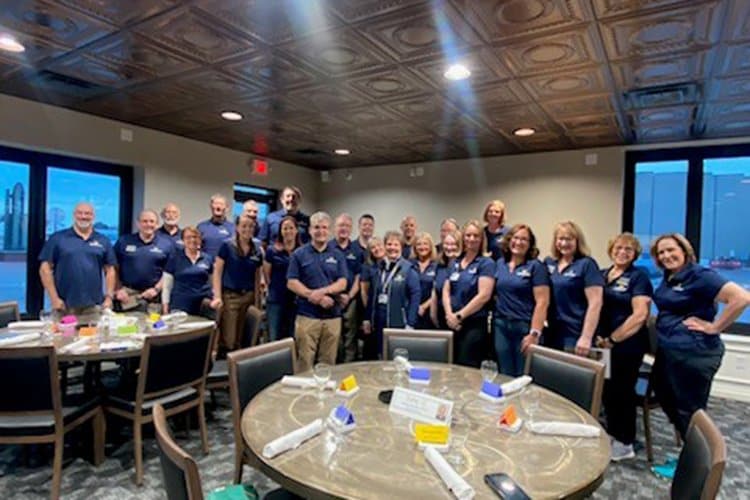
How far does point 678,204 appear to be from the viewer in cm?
508

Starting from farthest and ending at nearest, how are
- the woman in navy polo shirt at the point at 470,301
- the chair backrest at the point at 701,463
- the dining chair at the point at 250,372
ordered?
the woman in navy polo shirt at the point at 470,301, the dining chair at the point at 250,372, the chair backrest at the point at 701,463

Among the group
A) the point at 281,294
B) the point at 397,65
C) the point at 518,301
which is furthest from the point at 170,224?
the point at 518,301

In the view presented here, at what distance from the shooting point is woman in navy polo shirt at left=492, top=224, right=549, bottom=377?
3129mm

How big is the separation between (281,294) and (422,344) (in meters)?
1.65

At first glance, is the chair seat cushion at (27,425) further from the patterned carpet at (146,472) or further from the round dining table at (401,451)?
the round dining table at (401,451)

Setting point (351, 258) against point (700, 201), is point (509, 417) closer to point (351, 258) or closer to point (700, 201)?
point (351, 258)

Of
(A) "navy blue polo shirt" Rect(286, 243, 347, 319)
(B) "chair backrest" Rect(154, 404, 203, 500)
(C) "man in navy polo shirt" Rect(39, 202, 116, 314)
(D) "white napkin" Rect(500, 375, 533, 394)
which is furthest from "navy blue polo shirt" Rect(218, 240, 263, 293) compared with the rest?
(B) "chair backrest" Rect(154, 404, 203, 500)

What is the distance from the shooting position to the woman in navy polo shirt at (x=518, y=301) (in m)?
3.13

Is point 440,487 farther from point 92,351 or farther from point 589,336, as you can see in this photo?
point 92,351

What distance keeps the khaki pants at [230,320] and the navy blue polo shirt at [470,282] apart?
1833 millimetres

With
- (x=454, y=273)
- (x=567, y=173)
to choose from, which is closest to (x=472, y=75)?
(x=454, y=273)

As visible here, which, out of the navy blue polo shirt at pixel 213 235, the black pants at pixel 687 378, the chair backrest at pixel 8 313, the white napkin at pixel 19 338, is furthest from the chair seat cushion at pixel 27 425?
the black pants at pixel 687 378

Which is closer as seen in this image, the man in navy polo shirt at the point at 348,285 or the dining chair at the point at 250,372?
the dining chair at the point at 250,372

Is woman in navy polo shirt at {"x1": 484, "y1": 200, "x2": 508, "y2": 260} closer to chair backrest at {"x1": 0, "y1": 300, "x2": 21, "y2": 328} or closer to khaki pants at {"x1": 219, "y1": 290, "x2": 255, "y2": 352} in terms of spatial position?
khaki pants at {"x1": 219, "y1": 290, "x2": 255, "y2": 352}
